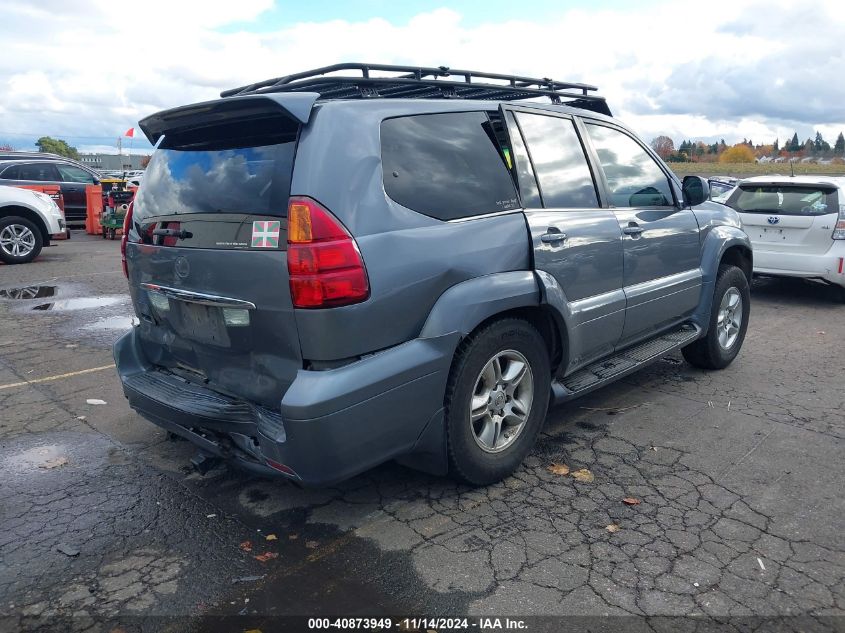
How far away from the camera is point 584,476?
12.6 feet

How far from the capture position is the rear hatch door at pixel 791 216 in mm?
8562

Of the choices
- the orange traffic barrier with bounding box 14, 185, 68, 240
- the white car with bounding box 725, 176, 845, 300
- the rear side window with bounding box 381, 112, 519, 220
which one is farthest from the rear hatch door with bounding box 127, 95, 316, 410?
the orange traffic barrier with bounding box 14, 185, 68, 240

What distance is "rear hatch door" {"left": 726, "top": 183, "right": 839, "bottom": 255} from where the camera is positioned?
8562mm

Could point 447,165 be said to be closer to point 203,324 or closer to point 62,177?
point 203,324

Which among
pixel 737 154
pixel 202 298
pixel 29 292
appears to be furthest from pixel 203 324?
pixel 737 154

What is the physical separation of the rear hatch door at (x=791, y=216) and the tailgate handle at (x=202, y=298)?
789 centimetres

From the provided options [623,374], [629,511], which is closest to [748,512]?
[629,511]

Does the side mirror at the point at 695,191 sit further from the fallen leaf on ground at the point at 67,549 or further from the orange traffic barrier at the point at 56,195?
the orange traffic barrier at the point at 56,195

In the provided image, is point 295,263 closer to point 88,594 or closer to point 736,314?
point 88,594

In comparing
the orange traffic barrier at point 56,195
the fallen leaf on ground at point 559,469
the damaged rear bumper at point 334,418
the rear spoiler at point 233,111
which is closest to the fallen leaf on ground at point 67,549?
the damaged rear bumper at point 334,418

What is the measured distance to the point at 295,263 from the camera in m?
2.88

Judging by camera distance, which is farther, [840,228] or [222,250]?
[840,228]

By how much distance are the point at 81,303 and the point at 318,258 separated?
7031 millimetres

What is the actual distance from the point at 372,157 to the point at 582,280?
159 centimetres
